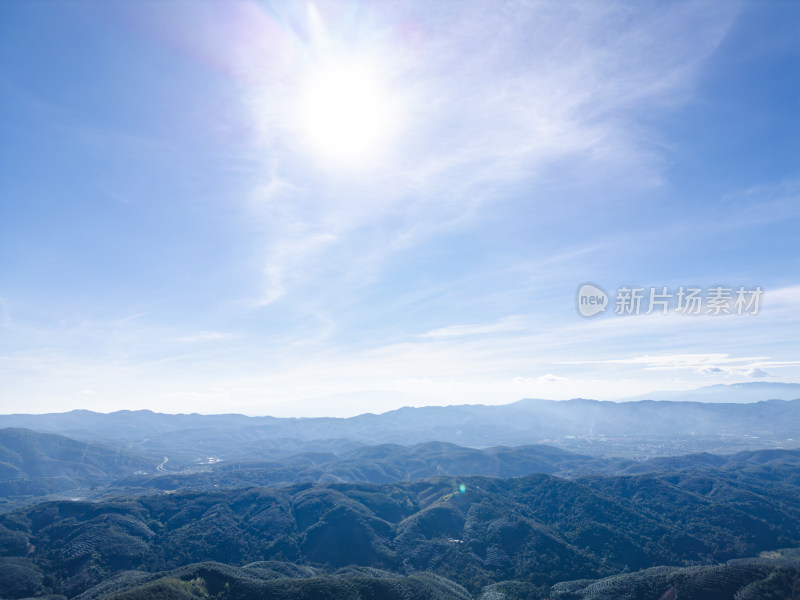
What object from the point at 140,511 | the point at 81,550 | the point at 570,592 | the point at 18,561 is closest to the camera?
the point at 570,592

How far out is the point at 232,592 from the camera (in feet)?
332

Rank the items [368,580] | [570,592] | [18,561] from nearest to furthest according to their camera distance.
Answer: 1. [368,580]
2. [570,592]
3. [18,561]

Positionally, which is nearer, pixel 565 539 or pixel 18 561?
pixel 18 561

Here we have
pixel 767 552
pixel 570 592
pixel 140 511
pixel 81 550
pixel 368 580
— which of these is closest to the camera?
pixel 368 580

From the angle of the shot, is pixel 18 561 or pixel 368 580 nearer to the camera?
pixel 368 580

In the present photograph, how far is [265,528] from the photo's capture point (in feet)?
617

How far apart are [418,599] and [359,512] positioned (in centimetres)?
Answer: 9462

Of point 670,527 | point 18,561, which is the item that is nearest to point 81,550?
point 18,561

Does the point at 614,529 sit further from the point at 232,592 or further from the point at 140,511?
the point at 140,511

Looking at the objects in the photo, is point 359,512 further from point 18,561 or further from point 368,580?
point 18,561

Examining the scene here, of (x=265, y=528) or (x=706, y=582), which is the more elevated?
(x=706, y=582)

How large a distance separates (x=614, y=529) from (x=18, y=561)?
723ft

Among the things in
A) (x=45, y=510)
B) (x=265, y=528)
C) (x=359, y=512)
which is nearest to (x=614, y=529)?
(x=359, y=512)

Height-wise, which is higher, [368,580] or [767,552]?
[368,580]
